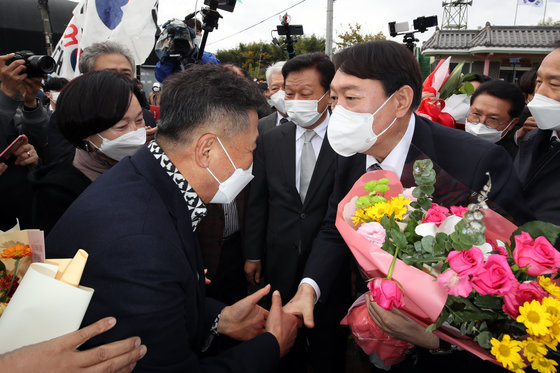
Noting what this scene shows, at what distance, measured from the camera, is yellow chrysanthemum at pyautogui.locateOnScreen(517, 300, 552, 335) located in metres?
0.95

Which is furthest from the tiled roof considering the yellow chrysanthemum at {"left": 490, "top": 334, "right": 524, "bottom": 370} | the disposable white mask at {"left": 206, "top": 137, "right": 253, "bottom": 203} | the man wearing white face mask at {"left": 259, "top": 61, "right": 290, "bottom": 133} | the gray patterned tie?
the yellow chrysanthemum at {"left": 490, "top": 334, "right": 524, "bottom": 370}

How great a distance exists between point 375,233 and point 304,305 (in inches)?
36.5

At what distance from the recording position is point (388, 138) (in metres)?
2.08

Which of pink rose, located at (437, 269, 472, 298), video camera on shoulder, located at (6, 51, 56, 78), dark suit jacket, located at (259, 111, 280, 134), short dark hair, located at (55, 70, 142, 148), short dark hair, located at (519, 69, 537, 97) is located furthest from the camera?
dark suit jacket, located at (259, 111, 280, 134)

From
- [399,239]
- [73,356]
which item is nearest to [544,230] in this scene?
[399,239]

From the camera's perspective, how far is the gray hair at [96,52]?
3.27m

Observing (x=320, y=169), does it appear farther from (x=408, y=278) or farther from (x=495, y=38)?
(x=495, y=38)

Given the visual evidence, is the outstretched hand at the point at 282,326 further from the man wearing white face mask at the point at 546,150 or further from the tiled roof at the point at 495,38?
the tiled roof at the point at 495,38

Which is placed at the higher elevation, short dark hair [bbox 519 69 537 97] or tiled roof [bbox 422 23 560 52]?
short dark hair [bbox 519 69 537 97]

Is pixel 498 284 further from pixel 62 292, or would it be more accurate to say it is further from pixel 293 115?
pixel 293 115

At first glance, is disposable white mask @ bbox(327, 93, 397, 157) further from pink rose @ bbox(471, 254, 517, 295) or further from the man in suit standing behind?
pink rose @ bbox(471, 254, 517, 295)

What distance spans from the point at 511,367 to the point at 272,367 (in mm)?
929

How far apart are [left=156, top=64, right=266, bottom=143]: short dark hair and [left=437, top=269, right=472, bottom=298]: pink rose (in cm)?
101

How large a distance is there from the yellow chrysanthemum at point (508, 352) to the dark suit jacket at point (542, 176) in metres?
1.19
